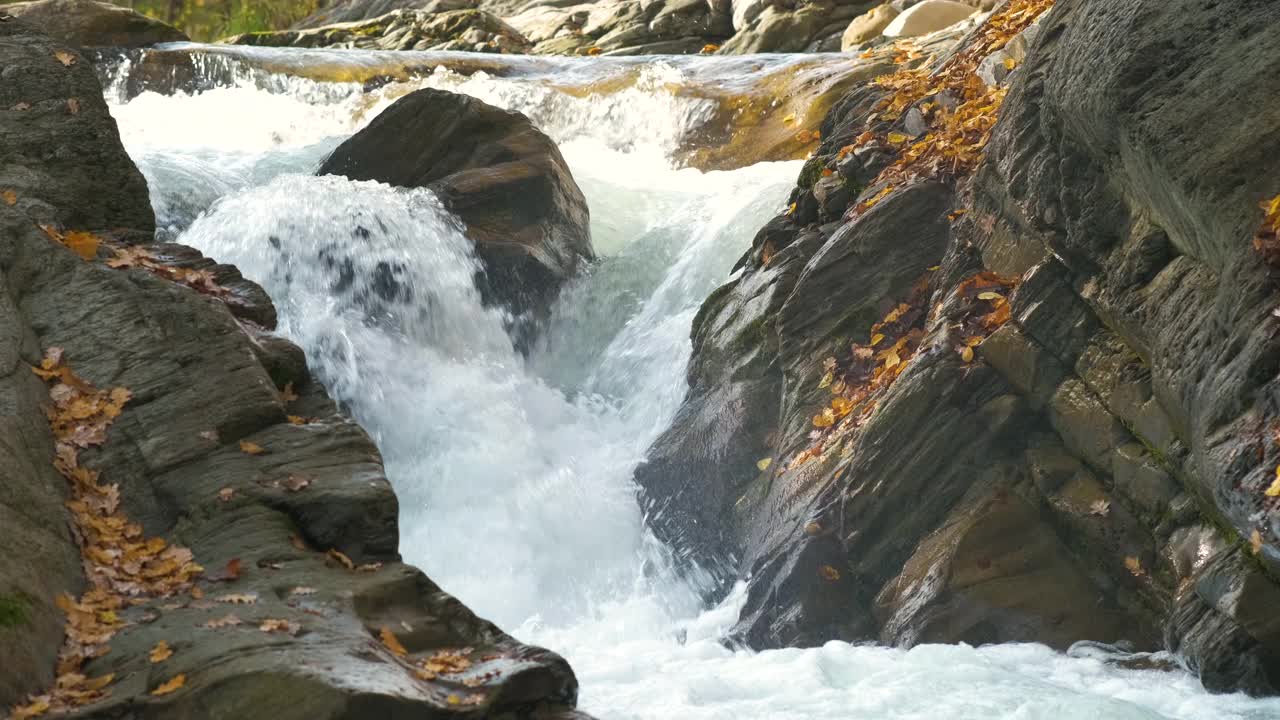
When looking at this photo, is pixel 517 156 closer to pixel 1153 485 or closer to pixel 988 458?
pixel 988 458

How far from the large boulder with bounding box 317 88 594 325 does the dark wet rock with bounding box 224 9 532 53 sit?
41.4 feet

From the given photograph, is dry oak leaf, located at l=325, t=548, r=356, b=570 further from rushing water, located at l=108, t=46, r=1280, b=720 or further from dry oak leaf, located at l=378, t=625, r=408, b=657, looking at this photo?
rushing water, located at l=108, t=46, r=1280, b=720

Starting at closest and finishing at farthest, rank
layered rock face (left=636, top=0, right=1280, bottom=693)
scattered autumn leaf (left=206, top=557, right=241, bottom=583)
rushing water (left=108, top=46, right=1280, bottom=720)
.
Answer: scattered autumn leaf (left=206, top=557, right=241, bottom=583), layered rock face (left=636, top=0, right=1280, bottom=693), rushing water (left=108, top=46, right=1280, bottom=720)

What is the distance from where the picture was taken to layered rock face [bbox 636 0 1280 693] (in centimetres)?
627

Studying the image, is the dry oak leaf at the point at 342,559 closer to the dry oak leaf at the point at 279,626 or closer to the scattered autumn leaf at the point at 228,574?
the scattered autumn leaf at the point at 228,574

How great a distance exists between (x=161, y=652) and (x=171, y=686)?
0.25 metres

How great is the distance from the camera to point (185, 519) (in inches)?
219

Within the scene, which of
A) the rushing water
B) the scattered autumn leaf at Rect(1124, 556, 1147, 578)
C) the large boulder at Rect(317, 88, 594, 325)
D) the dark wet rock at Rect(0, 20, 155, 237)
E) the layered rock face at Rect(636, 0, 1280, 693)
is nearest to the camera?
the layered rock face at Rect(636, 0, 1280, 693)

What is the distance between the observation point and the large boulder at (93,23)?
21.4 meters

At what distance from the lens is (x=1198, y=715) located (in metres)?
6.25

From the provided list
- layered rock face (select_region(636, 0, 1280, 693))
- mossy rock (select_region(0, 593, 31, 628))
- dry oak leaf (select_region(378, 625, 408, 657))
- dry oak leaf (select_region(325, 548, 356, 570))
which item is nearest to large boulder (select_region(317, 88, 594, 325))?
layered rock face (select_region(636, 0, 1280, 693))

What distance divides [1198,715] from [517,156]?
927 centimetres

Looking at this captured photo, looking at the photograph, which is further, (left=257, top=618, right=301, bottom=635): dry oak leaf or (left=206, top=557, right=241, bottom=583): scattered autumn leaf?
(left=206, top=557, right=241, bottom=583): scattered autumn leaf

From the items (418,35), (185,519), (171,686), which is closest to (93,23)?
(418,35)
